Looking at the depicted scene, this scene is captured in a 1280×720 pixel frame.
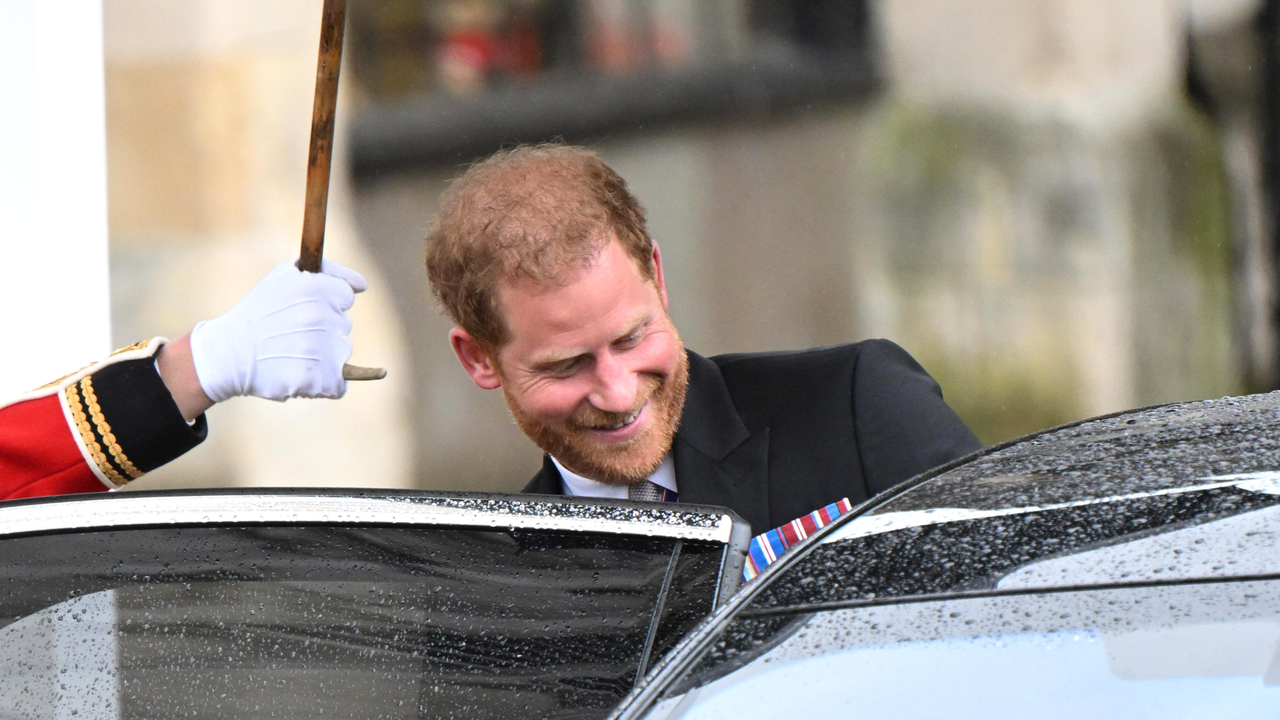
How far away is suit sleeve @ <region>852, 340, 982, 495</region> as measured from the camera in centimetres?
189

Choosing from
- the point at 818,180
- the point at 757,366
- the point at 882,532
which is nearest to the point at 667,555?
the point at 882,532

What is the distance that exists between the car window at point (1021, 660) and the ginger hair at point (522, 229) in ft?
3.05

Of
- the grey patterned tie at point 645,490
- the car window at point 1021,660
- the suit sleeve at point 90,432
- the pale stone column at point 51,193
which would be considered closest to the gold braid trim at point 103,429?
the suit sleeve at point 90,432

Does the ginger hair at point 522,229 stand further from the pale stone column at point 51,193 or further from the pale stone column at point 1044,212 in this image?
the pale stone column at point 51,193

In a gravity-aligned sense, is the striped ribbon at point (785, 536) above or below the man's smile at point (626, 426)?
below

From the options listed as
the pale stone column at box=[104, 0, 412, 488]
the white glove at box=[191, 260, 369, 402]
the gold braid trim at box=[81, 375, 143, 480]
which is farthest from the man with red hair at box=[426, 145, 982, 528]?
the pale stone column at box=[104, 0, 412, 488]

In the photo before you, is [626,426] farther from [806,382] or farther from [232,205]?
[232,205]

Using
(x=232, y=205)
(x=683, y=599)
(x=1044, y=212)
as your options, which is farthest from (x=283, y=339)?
(x=1044, y=212)

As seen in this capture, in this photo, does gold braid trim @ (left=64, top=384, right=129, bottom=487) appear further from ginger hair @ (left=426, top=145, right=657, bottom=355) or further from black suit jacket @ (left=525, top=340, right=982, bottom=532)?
black suit jacket @ (left=525, top=340, right=982, bottom=532)

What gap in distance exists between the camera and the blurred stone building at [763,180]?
4.59 m

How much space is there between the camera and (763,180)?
15.5 ft

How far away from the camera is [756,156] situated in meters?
4.71

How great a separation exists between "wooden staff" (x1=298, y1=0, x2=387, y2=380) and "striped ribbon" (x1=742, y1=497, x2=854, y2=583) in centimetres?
88

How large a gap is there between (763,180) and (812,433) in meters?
2.82
